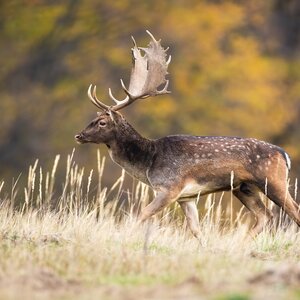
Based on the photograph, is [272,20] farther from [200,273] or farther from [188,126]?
[200,273]

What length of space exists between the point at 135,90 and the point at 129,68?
638 inches

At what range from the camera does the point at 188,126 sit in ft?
90.5

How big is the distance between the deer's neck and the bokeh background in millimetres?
13455

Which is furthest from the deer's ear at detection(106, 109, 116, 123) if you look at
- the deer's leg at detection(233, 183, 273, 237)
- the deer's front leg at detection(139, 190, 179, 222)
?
the deer's leg at detection(233, 183, 273, 237)

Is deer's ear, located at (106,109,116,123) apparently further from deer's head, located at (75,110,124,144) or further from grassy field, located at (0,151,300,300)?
grassy field, located at (0,151,300,300)

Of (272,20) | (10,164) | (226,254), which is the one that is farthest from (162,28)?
(226,254)

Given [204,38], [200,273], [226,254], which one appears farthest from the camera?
[204,38]

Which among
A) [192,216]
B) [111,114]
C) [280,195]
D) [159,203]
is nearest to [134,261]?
[159,203]

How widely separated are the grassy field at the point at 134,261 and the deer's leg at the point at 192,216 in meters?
0.09

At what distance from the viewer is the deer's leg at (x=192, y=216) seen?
12161mm

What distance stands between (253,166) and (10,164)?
15664 mm

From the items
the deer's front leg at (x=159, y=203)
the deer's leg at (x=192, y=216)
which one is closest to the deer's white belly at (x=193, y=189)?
the deer's front leg at (x=159, y=203)

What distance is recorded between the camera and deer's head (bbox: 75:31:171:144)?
41.3 ft

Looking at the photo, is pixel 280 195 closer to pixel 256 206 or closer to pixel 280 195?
pixel 280 195
